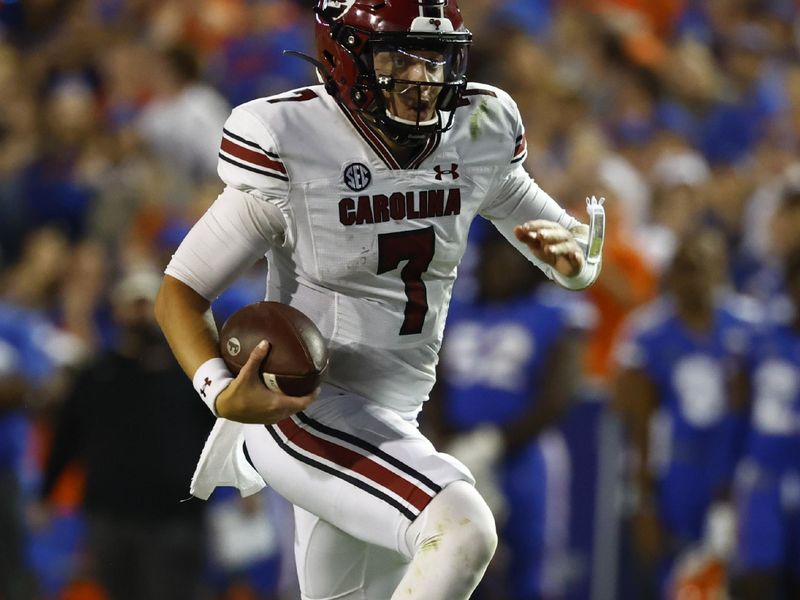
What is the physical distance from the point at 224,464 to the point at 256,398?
543 millimetres

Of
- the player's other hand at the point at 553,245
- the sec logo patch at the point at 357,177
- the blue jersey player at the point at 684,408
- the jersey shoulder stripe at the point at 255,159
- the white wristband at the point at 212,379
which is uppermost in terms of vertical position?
the jersey shoulder stripe at the point at 255,159

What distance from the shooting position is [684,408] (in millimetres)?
6277

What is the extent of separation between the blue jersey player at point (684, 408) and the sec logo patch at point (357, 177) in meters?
3.06

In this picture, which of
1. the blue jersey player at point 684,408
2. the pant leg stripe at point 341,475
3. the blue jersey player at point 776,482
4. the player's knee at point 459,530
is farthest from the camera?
the blue jersey player at point 684,408

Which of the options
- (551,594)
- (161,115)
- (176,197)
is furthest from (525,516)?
(161,115)

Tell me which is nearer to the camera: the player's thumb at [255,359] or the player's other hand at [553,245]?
A: the player's thumb at [255,359]

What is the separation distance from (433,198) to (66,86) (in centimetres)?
484

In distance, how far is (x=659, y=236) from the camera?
739 cm

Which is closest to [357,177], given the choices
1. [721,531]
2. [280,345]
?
[280,345]

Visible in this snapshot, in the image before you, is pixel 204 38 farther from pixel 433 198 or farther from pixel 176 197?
pixel 433 198

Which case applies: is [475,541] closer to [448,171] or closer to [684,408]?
[448,171]

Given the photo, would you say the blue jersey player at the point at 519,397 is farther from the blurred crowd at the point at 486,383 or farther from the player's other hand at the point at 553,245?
the player's other hand at the point at 553,245

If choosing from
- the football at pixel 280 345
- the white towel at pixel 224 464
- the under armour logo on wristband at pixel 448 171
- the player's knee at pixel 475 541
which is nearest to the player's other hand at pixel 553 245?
the under armour logo on wristband at pixel 448 171

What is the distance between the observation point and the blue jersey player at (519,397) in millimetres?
6156
